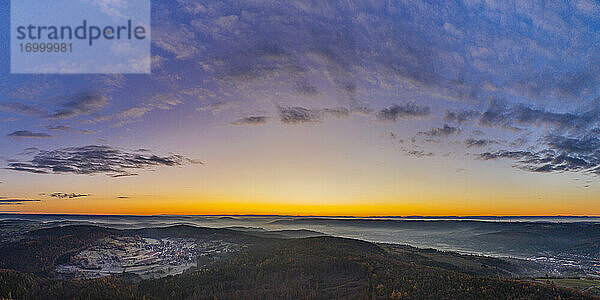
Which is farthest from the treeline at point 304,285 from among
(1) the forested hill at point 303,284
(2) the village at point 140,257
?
(2) the village at point 140,257

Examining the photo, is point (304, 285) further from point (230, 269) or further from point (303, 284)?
point (230, 269)

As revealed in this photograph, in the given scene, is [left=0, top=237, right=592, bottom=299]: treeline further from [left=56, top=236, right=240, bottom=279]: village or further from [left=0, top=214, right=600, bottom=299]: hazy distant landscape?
[left=56, top=236, right=240, bottom=279]: village

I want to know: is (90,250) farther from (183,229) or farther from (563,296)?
(563,296)

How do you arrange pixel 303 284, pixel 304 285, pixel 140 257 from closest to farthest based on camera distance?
pixel 304 285
pixel 303 284
pixel 140 257

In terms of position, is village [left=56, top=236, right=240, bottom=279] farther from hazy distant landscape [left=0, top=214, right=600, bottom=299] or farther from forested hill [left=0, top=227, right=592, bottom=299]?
forested hill [left=0, top=227, right=592, bottom=299]

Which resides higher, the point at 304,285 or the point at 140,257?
the point at 304,285

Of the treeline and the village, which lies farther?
the village

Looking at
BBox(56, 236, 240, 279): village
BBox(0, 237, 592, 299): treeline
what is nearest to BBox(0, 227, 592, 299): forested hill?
BBox(0, 237, 592, 299): treeline

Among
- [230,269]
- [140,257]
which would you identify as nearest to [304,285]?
[230,269]

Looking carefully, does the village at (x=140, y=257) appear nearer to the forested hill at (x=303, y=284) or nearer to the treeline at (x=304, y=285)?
the forested hill at (x=303, y=284)

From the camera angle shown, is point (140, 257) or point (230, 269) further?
point (140, 257)

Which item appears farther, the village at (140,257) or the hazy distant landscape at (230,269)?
the village at (140,257)

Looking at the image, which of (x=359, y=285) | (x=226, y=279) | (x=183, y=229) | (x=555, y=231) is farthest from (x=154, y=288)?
(x=555, y=231)

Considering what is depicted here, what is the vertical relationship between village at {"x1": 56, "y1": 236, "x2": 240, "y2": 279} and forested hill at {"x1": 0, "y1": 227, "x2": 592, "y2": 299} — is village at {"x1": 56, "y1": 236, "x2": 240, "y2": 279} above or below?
below
